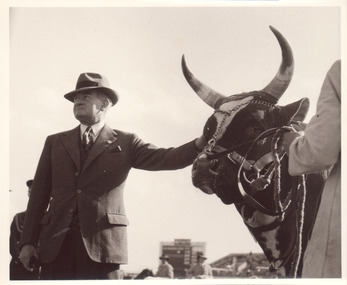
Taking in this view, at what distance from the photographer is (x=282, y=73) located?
12.8 ft

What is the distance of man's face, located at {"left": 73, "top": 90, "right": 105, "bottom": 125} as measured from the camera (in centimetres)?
388

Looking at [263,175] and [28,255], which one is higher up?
[263,175]

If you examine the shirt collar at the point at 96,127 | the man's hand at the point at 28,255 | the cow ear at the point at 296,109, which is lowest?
the man's hand at the point at 28,255

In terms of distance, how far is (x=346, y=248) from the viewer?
11.7 ft

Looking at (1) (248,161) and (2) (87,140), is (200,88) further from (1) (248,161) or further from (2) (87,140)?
(2) (87,140)

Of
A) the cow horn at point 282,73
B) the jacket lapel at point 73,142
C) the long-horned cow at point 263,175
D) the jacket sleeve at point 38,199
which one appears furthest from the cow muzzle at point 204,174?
the jacket sleeve at point 38,199

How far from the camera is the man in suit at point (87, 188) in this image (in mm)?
3729

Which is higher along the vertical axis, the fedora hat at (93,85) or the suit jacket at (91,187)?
the fedora hat at (93,85)

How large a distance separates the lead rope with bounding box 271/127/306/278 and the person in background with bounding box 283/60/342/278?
0.29 metres

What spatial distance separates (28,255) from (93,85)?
3.33 feet

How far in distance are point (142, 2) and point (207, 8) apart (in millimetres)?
375

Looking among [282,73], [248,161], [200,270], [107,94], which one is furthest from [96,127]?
[282,73]

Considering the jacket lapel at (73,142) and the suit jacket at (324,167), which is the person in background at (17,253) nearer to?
the jacket lapel at (73,142)

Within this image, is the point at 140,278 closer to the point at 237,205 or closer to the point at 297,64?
the point at 237,205
